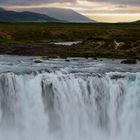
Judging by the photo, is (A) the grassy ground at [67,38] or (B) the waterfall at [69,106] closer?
(B) the waterfall at [69,106]

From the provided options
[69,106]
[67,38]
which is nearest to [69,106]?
[69,106]

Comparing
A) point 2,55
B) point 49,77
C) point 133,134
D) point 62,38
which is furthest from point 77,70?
point 62,38

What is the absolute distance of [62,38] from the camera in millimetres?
104375

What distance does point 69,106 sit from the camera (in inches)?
1545

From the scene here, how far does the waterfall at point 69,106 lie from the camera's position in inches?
1483

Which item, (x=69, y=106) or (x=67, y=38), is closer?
(x=69, y=106)

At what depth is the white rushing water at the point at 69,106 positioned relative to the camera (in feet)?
124

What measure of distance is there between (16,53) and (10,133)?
2688 cm

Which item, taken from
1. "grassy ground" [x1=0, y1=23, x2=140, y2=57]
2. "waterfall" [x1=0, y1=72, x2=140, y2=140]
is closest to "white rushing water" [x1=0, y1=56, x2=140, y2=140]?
"waterfall" [x1=0, y1=72, x2=140, y2=140]

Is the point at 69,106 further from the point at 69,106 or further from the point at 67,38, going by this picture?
the point at 67,38

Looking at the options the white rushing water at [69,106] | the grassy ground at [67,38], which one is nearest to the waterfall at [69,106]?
the white rushing water at [69,106]

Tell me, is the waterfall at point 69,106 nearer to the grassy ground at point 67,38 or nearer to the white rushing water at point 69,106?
the white rushing water at point 69,106

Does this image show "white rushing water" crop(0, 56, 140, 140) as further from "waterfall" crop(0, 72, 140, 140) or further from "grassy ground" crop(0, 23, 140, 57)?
"grassy ground" crop(0, 23, 140, 57)

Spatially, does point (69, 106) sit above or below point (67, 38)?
above
